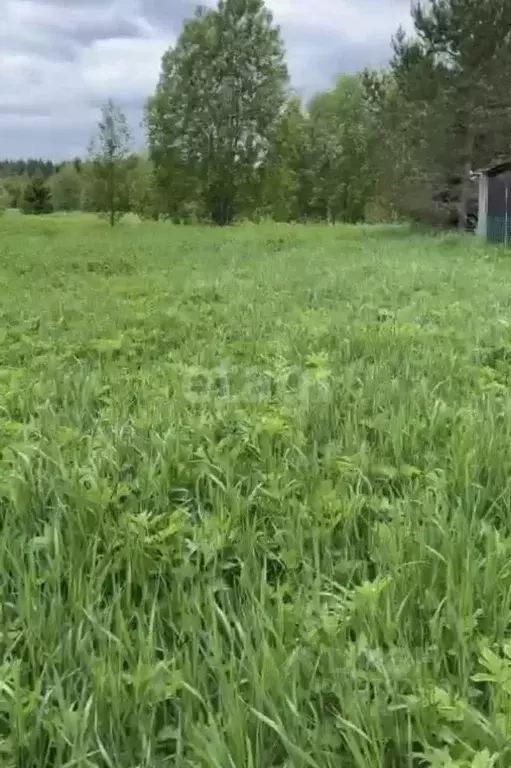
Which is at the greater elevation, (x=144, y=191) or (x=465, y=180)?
(x=144, y=191)

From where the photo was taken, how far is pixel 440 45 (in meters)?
29.2

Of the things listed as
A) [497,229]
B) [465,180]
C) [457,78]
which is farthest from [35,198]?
[497,229]

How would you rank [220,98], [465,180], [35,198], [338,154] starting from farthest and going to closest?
[35,198] < [338,154] < [220,98] < [465,180]

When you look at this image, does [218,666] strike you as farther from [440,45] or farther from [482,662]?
[440,45]

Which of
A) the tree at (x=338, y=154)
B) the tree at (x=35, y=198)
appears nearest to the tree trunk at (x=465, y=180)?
the tree at (x=338, y=154)

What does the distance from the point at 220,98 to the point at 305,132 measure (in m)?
13.4

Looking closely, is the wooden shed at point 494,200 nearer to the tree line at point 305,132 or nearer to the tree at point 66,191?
the tree line at point 305,132

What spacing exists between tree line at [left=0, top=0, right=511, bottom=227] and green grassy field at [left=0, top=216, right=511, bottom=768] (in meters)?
26.3

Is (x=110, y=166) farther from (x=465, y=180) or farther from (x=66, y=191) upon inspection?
(x=66, y=191)

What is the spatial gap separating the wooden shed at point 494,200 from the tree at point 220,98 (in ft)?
72.2

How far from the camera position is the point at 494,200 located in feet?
87.1

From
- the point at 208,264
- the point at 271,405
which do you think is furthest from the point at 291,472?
the point at 208,264

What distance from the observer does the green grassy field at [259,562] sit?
5.20ft

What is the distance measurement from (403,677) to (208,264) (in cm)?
1576
